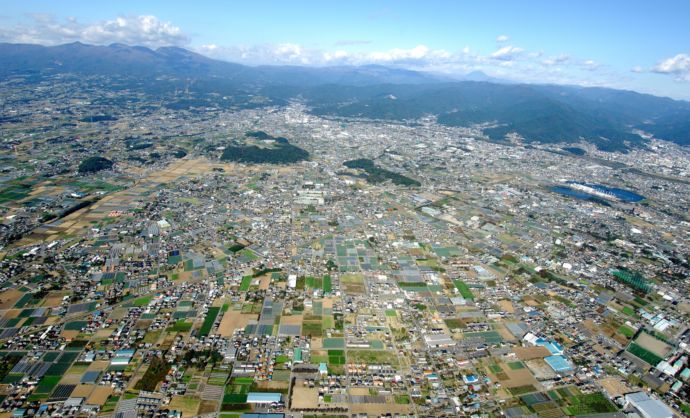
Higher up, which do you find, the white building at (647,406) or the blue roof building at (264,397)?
the white building at (647,406)

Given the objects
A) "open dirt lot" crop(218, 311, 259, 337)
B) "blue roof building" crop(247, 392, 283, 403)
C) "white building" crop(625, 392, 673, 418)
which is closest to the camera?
"blue roof building" crop(247, 392, 283, 403)

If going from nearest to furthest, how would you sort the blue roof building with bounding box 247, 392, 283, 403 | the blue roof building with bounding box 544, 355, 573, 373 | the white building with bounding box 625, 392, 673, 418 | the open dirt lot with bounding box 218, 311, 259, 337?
the blue roof building with bounding box 247, 392, 283, 403
the white building with bounding box 625, 392, 673, 418
the blue roof building with bounding box 544, 355, 573, 373
the open dirt lot with bounding box 218, 311, 259, 337

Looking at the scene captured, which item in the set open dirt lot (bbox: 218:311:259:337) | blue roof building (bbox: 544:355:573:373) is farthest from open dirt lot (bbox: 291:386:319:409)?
blue roof building (bbox: 544:355:573:373)

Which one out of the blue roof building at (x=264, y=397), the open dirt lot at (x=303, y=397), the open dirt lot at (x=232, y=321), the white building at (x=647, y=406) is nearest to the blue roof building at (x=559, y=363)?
the white building at (x=647, y=406)

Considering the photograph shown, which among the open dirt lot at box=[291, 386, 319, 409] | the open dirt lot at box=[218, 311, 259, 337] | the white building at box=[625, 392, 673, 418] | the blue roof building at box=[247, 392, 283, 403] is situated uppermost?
the open dirt lot at box=[218, 311, 259, 337]

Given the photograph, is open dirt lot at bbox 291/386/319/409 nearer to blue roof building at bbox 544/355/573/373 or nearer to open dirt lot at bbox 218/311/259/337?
open dirt lot at bbox 218/311/259/337

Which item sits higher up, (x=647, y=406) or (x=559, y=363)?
(x=559, y=363)

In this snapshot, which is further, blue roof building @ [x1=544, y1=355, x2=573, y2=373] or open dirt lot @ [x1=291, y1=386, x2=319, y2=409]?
blue roof building @ [x1=544, y1=355, x2=573, y2=373]

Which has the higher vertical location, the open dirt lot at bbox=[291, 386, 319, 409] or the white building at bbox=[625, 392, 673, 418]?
the white building at bbox=[625, 392, 673, 418]

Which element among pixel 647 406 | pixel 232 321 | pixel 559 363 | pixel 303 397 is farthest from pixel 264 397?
pixel 647 406

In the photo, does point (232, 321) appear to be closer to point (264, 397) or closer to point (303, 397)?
point (264, 397)

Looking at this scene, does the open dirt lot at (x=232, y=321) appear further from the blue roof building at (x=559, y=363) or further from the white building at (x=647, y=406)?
the white building at (x=647, y=406)
